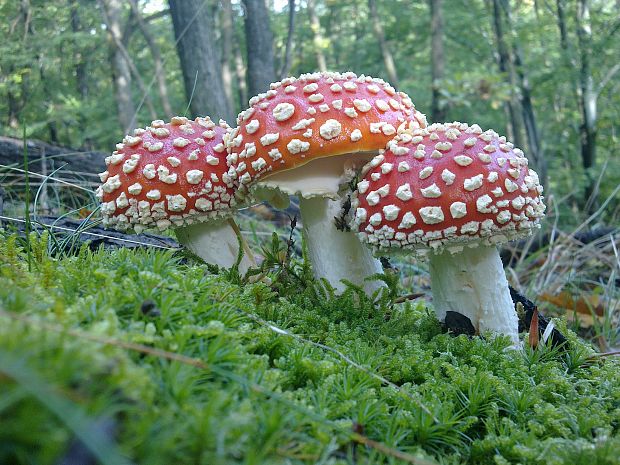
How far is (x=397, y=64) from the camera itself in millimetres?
17375

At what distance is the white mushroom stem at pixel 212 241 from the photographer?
274 centimetres

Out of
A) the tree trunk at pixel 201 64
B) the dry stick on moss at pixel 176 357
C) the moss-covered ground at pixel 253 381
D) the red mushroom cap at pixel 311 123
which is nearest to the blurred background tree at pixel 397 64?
the tree trunk at pixel 201 64

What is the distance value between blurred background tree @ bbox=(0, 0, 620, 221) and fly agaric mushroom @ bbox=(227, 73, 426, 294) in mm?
1253

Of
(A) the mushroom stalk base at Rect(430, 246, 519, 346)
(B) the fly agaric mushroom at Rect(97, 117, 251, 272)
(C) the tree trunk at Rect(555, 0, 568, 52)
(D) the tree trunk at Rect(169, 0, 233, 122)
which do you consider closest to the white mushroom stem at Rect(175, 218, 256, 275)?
(B) the fly agaric mushroom at Rect(97, 117, 251, 272)

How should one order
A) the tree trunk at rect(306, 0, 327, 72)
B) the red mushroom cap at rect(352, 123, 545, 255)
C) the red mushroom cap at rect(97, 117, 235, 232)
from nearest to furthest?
the red mushroom cap at rect(352, 123, 545, 255), the red mushroom cap at rect(97, 117, 235, 232), the tree trunk at rect(306, 0, 327, 72)

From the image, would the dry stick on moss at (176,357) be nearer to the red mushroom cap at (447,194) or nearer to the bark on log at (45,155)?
the red mushroom cap at (447,194)

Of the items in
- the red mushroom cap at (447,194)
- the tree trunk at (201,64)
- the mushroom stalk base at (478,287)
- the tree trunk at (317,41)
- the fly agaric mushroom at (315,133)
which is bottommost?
the mushroom stalk base at (478,287)

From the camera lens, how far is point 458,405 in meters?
1.75

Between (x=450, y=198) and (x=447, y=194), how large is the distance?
0.07 feet

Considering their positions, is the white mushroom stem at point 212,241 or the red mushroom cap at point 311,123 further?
the white mushroom stem at point 212,241

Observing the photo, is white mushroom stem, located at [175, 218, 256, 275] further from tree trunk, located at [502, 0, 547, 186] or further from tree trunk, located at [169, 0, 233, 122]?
tree trunk, located at [502, 0, 547, 186]

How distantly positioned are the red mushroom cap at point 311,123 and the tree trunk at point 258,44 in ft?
15.0

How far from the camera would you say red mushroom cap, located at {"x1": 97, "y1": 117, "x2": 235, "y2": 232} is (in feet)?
7.83

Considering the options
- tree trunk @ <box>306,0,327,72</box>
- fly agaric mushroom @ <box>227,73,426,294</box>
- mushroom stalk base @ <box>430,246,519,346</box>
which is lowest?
mushroom stalk base @ <box>430,246,519,346</box>
